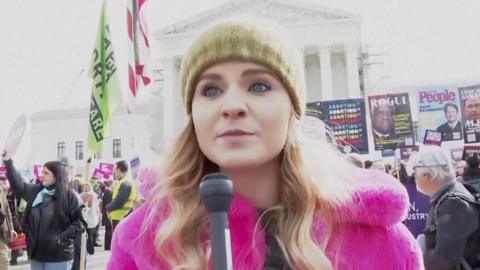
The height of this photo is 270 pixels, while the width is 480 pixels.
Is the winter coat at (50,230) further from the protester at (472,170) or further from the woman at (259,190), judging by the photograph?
the woman at (259,190)

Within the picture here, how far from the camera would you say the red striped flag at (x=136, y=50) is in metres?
6.76

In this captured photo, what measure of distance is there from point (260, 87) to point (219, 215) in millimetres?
528

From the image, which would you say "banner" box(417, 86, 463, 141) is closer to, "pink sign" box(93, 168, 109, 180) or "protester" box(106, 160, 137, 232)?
"protester" box(106, 160, 137, 232)

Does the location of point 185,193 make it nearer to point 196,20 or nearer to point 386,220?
point 386,220

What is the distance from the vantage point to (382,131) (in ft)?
35.7

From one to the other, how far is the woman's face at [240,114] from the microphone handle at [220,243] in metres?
0.42

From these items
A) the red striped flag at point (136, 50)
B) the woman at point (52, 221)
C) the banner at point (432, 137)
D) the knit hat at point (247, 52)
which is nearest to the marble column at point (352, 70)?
the banner at point (432, 137)

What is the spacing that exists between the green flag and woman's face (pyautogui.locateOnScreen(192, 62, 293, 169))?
188 inches

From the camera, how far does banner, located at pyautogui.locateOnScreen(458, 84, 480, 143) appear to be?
10.9m

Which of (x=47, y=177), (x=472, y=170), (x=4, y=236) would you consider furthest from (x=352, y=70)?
(x=4, y=236)

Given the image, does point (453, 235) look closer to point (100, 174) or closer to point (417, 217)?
point (417, 217)

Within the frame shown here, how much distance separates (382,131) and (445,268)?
785 cm

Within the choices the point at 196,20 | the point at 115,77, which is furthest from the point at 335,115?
the point at 196,20

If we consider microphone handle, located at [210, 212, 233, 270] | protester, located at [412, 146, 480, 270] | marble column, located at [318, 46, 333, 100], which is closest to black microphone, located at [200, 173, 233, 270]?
microphone handle, located at [210, 212, 233, 270]
